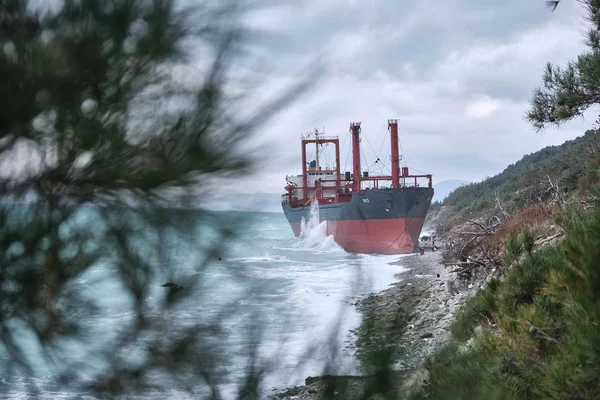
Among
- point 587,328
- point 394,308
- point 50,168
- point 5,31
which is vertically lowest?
point 587,328

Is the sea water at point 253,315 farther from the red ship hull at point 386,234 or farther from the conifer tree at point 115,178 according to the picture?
the red ship hull at point 386,234

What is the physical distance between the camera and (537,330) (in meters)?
2.48

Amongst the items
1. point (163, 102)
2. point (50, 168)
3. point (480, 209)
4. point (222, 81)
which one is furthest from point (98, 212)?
point (480, 209)

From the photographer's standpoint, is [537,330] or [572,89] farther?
[572,89]

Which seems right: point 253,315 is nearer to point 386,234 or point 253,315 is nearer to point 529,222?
point 529,222

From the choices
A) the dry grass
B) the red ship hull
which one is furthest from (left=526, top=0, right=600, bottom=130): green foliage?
the red ship hull

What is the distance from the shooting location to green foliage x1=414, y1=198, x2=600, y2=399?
189 cm

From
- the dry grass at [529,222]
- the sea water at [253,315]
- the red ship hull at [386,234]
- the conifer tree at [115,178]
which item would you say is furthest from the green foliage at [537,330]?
the red ship hull at [386,234]

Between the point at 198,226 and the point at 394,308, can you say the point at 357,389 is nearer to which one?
the point at 394,308

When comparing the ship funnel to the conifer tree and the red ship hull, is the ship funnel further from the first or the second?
the conifer tree

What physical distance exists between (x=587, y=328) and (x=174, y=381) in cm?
146

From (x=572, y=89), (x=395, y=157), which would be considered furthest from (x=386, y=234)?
(x=572, y=89)

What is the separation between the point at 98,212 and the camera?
44.3 inches

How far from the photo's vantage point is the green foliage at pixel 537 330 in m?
1.89
